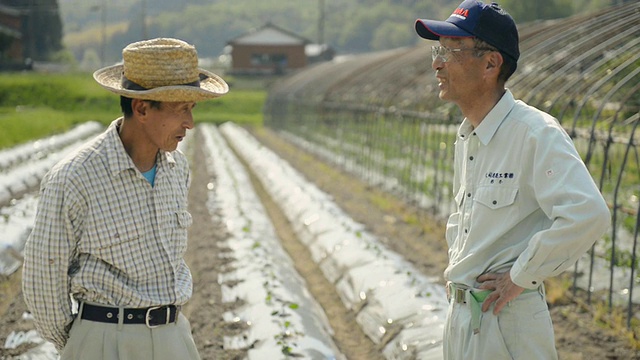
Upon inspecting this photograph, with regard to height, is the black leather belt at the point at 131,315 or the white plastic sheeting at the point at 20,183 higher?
the black leather belt at the point at 131,315

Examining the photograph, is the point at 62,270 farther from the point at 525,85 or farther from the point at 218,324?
the point at 525,85

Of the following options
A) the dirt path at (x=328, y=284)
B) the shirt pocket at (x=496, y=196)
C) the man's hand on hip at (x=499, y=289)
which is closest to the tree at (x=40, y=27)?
the dirt path at (x=328, y=284)

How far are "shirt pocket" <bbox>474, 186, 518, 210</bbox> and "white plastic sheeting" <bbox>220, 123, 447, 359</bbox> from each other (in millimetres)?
2566

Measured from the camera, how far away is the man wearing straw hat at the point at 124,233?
115 inches

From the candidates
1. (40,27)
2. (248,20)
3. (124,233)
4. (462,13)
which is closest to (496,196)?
(462,13)

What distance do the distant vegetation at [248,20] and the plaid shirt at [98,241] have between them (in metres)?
47.1

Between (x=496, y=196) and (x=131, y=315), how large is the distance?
143cm

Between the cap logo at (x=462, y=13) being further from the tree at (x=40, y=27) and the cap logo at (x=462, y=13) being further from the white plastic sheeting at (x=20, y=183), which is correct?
the tree at (x=40, y=27)

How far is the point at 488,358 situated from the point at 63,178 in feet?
5.51

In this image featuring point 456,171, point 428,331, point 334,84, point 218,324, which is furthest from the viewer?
point 334,84

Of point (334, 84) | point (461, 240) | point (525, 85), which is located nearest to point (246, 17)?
point (334, 84)

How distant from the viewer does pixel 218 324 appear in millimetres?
6488

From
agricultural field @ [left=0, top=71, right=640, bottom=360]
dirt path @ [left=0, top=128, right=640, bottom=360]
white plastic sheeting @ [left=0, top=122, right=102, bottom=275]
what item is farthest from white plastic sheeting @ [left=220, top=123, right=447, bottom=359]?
white plastic sheeting @ [left=0, top=122, right=102, bottom=275]

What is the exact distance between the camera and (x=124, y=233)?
2996 millimetres
